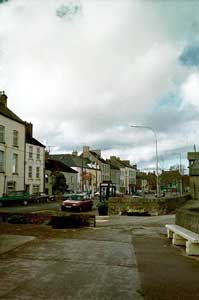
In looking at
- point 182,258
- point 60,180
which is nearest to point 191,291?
point 182,258

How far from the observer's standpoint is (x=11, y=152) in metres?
48.1

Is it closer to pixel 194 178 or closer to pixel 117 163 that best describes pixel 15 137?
pixel 194 178

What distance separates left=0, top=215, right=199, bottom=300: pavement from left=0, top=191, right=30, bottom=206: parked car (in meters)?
28.0

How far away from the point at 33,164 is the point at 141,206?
27.9m

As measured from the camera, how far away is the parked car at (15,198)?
4062 centimetres

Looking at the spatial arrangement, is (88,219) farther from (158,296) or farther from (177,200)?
(177,200)

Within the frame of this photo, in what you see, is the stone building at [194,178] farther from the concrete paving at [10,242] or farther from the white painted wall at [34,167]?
the concrete paving at [10,242]

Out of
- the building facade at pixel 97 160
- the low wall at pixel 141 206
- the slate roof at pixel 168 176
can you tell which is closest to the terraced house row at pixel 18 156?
the low wall at pixel 141 206

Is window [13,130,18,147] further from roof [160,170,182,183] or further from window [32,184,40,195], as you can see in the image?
roof [160,170,182,183]

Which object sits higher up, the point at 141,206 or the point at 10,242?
the point at 141,206

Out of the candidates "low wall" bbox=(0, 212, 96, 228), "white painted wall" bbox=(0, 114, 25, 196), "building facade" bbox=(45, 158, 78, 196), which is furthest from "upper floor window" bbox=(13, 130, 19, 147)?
"low wall" bbox=(0, 212, 96, 228)

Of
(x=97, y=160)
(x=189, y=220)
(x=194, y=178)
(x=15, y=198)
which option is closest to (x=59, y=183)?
(x=15, y=198)

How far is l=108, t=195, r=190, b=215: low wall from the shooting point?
1238 inches

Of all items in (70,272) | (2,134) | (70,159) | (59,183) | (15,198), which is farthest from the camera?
(70,159)
